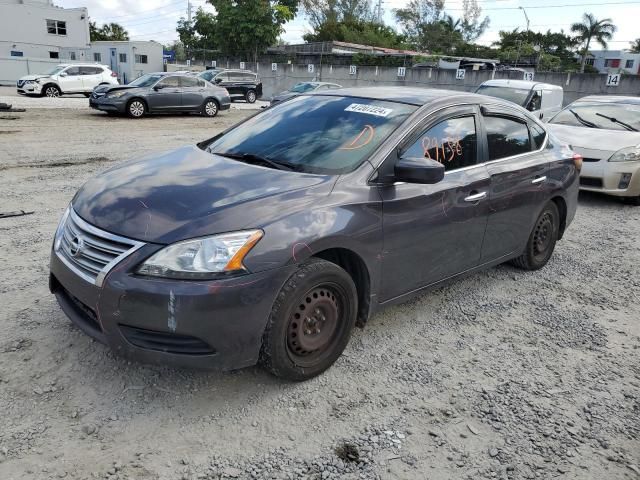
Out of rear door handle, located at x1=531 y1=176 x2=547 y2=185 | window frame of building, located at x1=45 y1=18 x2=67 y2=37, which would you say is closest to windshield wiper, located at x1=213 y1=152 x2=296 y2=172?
rear door handle, located at x1=531 y1=176 x2=547 y2=185

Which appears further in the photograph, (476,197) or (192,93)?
(192,93)

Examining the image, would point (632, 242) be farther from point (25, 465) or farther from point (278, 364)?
point (25, 465)

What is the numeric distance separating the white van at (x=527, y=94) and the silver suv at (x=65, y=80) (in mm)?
17648

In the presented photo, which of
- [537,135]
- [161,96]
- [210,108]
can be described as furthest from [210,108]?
[537,135]

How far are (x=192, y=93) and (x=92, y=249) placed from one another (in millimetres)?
16553

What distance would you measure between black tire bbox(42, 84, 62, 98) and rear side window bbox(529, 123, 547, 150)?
76.5 feet

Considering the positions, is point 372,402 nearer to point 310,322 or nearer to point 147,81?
point 310,322

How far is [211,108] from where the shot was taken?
754 inches

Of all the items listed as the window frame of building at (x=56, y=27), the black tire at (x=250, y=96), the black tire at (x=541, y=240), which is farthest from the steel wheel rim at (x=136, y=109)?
the window frame of building at (x=56, y=27)

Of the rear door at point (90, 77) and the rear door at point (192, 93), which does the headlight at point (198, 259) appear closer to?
the rear door at point (192, 93)

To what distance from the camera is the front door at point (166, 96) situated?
17156 millimetres

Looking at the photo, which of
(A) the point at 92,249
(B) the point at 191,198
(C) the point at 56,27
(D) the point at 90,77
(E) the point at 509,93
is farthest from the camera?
(C) the point at 56,27

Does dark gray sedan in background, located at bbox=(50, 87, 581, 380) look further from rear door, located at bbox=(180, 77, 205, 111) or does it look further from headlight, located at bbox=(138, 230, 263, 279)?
rear door, located at bbox=(180, 77, 205, 111)

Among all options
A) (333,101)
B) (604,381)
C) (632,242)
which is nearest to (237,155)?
(333,101)
